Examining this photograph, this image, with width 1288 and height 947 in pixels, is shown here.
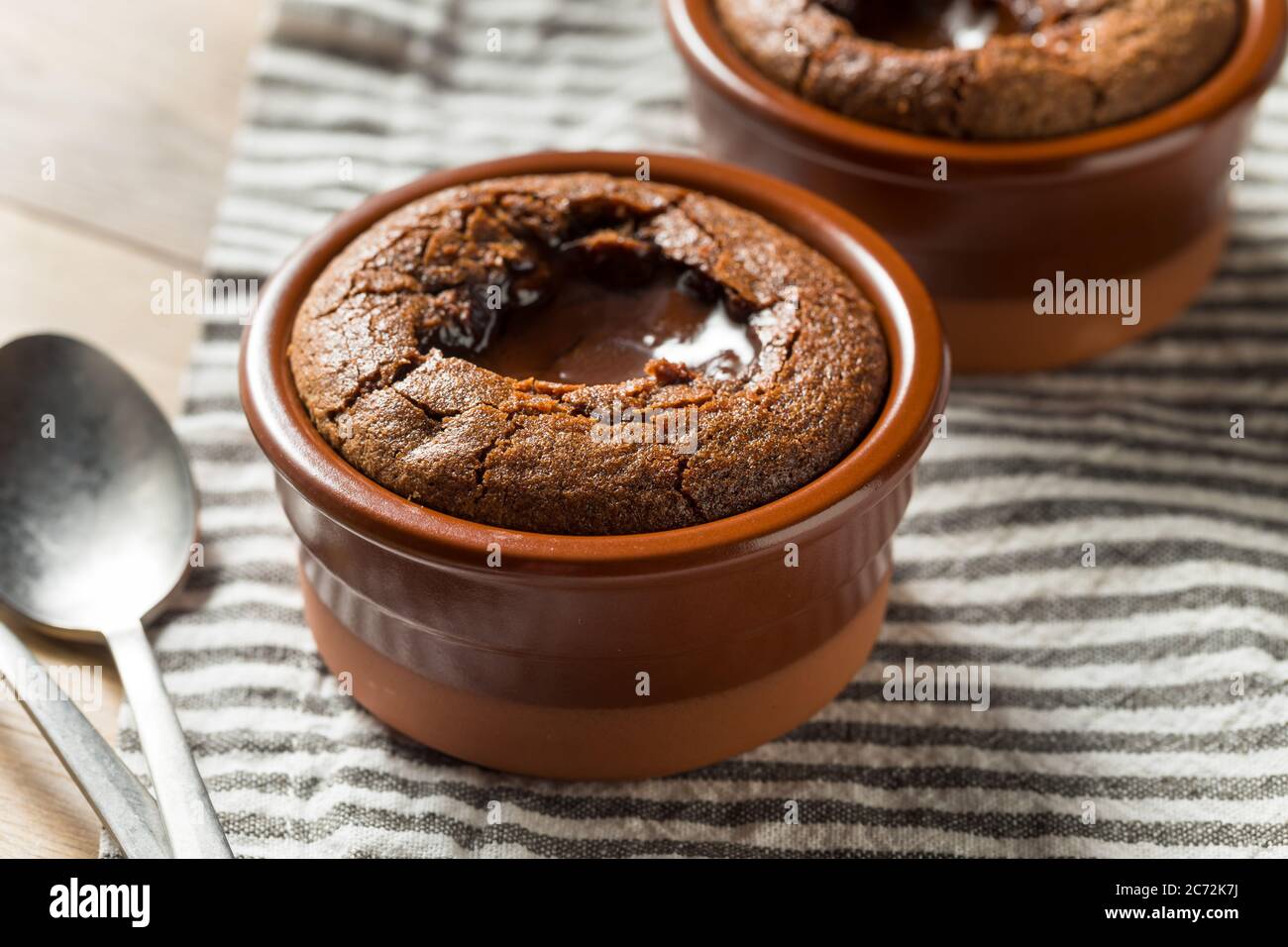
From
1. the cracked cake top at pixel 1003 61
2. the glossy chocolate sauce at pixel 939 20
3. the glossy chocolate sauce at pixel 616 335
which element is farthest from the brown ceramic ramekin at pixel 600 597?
the glossy chocolate sauce at pixel 939 20

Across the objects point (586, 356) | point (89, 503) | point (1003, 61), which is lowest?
point (89, 503)

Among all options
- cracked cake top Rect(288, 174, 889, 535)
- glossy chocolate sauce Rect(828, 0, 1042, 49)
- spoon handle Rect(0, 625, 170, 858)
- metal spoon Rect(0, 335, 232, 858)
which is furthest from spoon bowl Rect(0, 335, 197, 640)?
glossy chocolate sauce Rect(828, 0, 1042, 49)

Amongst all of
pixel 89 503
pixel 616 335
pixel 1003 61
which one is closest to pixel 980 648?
pixel 616 335

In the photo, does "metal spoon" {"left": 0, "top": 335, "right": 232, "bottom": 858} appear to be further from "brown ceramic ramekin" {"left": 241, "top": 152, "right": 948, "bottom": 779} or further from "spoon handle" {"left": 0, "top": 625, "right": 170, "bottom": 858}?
"brown ceramic ramekin" {"left": 241, "top": 152, "right": 948, "bottom": 779}

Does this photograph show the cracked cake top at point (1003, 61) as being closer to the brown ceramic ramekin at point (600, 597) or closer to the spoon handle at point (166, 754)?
the brown ceramic ramekin at point (600, 597)

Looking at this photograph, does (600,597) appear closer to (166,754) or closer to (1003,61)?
(166,754)
